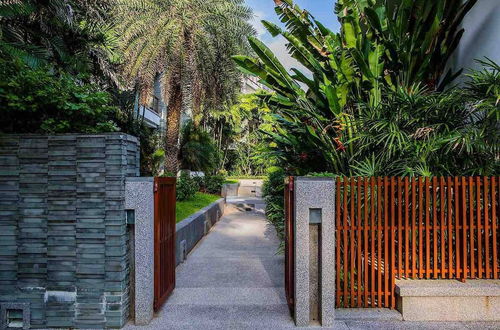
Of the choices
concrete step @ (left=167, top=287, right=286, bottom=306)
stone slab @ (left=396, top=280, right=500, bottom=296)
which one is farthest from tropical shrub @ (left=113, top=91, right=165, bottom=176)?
stone slab @ (left=396, top=280, right=500, bottom=296)

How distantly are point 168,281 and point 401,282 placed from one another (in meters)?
3.34

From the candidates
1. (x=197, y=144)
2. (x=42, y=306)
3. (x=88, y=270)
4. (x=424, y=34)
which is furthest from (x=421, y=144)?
(x=197, y=144)

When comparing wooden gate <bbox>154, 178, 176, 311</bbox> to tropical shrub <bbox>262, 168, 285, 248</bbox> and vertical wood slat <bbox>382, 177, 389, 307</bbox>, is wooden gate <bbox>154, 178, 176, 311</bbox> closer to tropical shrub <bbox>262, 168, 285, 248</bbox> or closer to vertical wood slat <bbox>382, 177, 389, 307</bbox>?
tropical shrub <bbox>262, 168, 285, 248</bbox>

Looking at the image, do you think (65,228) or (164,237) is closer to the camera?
(65,228)

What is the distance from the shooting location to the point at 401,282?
4.16 metres

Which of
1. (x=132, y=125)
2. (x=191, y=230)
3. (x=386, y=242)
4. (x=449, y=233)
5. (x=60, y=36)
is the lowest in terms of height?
(x=191, y=230)

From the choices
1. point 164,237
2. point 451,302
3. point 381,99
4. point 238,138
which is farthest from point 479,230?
point 238,138

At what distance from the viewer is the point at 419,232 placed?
13.8 ft

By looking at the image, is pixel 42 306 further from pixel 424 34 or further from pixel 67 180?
pixel 424 34

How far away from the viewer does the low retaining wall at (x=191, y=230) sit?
22.4 ft

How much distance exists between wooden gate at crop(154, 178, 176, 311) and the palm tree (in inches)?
278

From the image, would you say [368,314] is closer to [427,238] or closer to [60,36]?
[427,238]

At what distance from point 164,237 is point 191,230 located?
3.62m

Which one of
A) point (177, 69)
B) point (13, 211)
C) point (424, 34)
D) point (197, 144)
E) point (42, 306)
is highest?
point (177, 69)
